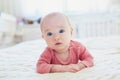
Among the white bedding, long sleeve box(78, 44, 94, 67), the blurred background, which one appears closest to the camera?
the white bedding

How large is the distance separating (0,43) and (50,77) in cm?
199

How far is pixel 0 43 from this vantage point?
3.07 m

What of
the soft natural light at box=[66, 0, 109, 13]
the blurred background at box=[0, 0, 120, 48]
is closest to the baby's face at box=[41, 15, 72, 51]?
the blurred background at box=[0, 0, 120, 48]

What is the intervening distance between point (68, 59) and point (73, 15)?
2.08 meters

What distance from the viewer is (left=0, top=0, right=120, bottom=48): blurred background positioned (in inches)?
128

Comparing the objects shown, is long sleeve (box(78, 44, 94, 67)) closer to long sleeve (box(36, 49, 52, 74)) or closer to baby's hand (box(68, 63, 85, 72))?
baby's hand (box(68, 63, 85, 72))

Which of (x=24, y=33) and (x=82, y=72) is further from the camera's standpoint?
(x=24, y=33)

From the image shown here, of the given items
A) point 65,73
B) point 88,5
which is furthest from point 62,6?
point 65,73

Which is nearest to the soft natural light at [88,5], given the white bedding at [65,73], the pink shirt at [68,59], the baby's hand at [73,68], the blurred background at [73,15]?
the blurred background at [73,15]

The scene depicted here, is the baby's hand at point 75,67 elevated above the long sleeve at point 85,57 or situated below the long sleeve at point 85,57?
below

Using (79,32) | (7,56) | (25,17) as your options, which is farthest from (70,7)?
(7,56)

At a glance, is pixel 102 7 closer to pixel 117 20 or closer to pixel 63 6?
pixel 117 20

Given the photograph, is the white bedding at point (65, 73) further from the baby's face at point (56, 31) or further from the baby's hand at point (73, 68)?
the baby's face at point (56, 31)

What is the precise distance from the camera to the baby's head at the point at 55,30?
1254 millimetres
